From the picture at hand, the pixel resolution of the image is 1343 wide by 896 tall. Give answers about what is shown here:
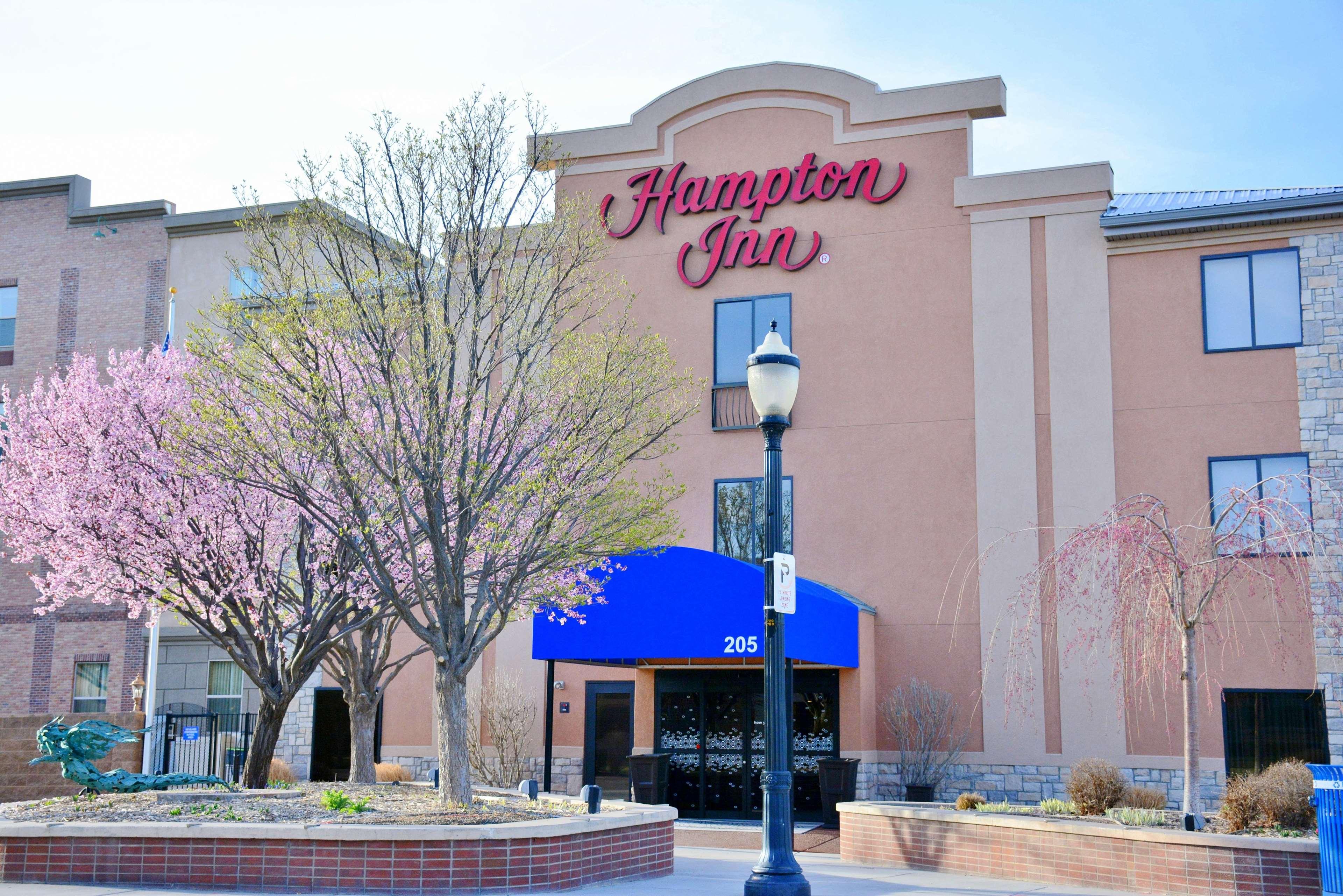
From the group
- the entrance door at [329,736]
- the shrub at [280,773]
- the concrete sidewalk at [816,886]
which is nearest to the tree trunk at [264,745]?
the concrete sidewalk at [816,886]

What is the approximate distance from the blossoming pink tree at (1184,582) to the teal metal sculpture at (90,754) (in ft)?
35.9

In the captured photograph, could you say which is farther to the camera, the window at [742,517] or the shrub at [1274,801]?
the window at [742,517]

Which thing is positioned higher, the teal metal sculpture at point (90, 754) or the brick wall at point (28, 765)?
the teal metal sculpture at point (90, 754)

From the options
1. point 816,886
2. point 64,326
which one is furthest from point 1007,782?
point 64,326

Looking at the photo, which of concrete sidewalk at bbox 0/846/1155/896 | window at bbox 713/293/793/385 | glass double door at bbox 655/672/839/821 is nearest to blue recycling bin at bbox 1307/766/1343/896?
concrete sidewalk at bbox 0/846/1155/896

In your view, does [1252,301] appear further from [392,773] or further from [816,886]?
[392,773]

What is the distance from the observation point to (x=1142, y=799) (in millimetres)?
16562

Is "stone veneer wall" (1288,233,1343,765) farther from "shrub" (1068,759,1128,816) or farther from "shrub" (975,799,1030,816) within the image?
"shrub" (975,799,1030,816)

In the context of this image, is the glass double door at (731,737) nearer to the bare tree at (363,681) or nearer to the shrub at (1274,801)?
the bare tree at (363,681)

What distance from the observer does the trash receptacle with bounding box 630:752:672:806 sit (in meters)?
21.8

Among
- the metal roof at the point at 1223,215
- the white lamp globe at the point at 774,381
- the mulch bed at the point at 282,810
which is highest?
the metal roof at the point at 1223,215

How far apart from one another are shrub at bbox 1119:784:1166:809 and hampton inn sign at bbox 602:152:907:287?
11572mm

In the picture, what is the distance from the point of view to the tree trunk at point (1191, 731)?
1397 cm

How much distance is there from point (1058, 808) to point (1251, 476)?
8.07 metres
